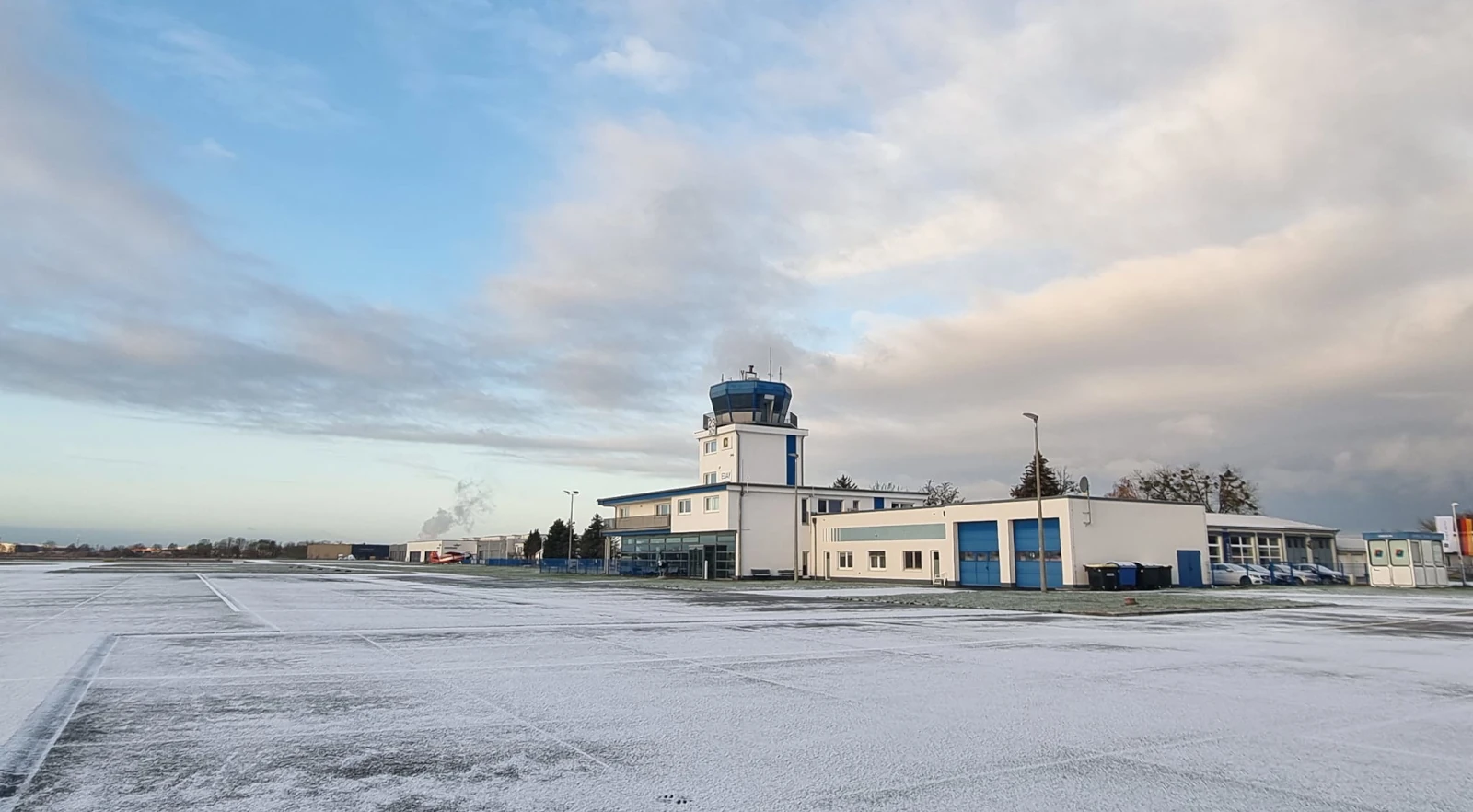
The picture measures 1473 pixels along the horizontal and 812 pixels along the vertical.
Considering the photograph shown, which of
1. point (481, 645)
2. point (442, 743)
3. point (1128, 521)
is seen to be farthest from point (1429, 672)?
point (1128, 521)

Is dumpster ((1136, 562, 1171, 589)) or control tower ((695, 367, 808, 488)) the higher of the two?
control tower ((695, 367, 808, 488))

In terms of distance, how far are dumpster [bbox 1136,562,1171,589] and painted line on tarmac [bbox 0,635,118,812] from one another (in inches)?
1794

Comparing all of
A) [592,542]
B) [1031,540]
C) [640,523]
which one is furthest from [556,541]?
[1031,540]

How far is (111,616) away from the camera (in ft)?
76.1

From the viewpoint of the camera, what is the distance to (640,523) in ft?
254

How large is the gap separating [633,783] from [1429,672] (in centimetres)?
1388

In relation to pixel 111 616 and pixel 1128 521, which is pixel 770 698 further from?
pixel 1128 521

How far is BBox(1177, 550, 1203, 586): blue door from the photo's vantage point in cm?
5003

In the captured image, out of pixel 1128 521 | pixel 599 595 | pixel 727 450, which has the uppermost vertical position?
pixel 727 450

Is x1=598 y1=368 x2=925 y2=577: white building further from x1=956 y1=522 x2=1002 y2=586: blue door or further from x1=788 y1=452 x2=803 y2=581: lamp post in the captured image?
x1=956 y1=522 x2=1002 y2=586: blue door

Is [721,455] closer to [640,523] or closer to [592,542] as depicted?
[640,523]

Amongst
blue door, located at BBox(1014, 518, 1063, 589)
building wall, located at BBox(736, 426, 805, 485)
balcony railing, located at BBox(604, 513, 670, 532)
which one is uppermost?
building wall, located at BBox(736, 426, 805, 485)

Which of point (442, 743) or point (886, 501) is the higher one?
point (886, 501)

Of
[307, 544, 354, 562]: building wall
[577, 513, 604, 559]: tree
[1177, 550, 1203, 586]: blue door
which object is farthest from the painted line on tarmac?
[307, 544, 354, 562]: building wall
